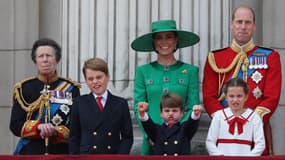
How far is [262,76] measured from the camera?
9414 millimetres

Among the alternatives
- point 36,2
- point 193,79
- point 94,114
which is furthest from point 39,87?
point 36,2

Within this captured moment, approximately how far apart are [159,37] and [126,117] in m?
0.79

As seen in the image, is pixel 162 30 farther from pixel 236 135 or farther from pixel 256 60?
pixel 236 135

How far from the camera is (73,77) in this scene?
35.7 ft

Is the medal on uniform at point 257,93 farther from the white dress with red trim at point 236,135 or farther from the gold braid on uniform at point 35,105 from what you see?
the gold braid on uniform at point 35,105

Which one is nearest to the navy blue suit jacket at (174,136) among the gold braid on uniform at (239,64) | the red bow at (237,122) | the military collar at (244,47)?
the red bow at (237,122)

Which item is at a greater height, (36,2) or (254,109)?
(36,2)

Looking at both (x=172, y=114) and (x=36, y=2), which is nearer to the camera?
(x=172, y=114)

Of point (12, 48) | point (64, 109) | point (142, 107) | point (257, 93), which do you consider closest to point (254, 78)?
point (257, 93)

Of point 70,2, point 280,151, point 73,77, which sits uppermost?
point 70,2

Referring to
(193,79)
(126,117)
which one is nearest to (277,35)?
(193,79)

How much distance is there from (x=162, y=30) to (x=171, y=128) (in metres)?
0.86

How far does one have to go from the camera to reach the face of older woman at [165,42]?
9438 millimetres

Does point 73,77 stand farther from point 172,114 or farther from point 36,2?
point 172,114
